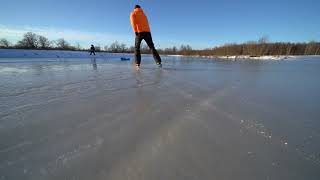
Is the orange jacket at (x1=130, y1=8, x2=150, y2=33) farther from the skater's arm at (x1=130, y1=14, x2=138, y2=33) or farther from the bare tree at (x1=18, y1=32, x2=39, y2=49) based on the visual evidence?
the bare tree at (x1=18, y1=32, x2=39, y2=49)

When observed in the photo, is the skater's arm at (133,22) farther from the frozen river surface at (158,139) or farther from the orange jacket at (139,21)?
the frozen river surface at (158,139)

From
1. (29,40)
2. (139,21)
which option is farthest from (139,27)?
(29,40)

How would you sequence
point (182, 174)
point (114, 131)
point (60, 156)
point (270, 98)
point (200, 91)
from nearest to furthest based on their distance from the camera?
point (182, 174) → point (60, 156) → point (114, 131) → point (270, 98) → point (200, 91)

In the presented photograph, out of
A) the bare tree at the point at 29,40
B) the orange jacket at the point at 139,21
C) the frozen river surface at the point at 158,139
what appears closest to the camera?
the frozen river surface at the point at 158,139

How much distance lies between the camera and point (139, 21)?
17.7 ft

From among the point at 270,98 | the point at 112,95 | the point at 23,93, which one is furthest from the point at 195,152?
the point at 23,93

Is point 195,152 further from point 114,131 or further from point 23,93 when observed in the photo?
point 23,93

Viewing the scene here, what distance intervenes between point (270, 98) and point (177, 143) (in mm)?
1595

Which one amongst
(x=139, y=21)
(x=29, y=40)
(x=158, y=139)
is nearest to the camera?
(x=158, y=139)

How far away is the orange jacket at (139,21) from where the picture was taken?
17.3 ft

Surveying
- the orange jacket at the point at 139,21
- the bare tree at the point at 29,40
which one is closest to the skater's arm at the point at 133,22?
the orange jacket at the point at 139,21

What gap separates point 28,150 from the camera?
986mm

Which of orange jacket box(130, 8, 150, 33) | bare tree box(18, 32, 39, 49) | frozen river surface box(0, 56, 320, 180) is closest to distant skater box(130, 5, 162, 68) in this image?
orange jacket box(130, 8, 150, 33)

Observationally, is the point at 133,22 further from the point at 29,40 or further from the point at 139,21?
the point at 29,40
